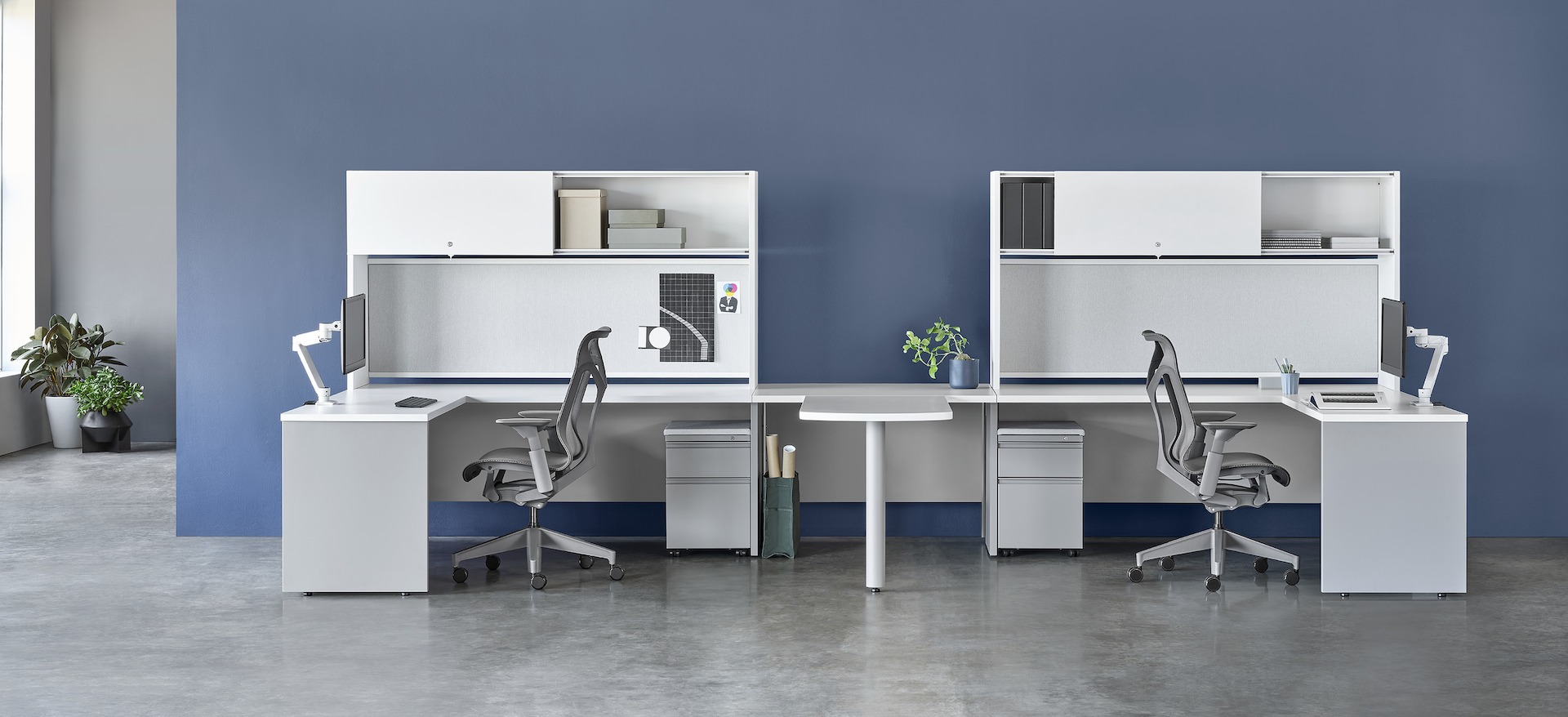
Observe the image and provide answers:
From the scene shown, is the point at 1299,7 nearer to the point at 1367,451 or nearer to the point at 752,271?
the point at 1367,451

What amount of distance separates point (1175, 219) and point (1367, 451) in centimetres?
132

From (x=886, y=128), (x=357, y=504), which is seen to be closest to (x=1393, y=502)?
(x=886, y=128)

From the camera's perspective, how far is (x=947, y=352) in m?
5.83

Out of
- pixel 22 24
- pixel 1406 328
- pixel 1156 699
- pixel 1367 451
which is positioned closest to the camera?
pixel 1156 699

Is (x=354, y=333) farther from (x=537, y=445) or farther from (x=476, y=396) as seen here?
(x=537, y=445)

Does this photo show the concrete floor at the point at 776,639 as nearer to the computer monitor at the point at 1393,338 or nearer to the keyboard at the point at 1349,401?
the keyboard at the point at 1349,401

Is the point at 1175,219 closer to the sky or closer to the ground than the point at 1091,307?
closer to the sky

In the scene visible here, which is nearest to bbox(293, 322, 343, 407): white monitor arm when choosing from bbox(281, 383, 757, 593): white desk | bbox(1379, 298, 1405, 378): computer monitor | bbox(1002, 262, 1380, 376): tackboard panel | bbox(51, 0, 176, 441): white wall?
bbox(281, 383, 757, 593): white desk

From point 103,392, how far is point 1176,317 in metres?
7.18

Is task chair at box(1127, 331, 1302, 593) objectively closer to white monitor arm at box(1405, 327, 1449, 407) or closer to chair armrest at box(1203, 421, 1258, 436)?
chair armrest at box(1203, 421, 1258, 436)

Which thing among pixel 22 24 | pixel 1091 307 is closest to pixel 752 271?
pixel 1091 307

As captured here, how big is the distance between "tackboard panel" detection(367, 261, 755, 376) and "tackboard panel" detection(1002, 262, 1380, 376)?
1.36 m

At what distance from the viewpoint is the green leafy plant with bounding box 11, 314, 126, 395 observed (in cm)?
859

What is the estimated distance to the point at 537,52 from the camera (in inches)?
230
